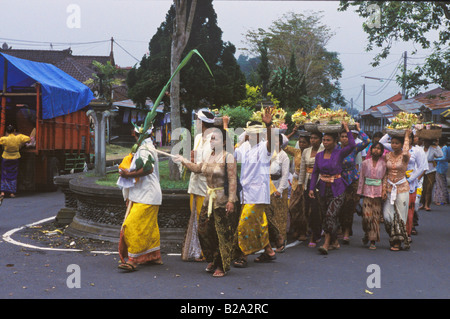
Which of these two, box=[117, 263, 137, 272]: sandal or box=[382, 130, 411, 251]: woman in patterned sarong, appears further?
box=[382, 130, 411, 251]: woman in patterned sarong

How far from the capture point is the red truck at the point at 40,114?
1415 centimetres

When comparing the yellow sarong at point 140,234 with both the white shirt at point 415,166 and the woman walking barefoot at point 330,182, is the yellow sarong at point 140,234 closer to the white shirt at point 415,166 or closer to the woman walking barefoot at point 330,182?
the woman walking barefoot at point 330,182

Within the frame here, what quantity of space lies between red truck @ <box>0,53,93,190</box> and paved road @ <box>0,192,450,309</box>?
23.1 ft

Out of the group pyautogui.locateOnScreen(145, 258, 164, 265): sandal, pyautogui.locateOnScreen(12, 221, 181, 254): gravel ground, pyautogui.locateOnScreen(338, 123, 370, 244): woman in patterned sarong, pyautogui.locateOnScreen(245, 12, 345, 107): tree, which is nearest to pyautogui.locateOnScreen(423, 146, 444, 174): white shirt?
pyautogui.locateOnScreen(338, 123, 370, 244): woman in patterned sarong

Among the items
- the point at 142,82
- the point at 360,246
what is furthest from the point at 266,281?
the point at 142,82

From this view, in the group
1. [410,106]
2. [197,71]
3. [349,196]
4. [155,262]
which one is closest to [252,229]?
[155,262]

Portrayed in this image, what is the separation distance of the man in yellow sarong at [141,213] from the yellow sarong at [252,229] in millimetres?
1091

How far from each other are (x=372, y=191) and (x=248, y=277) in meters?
2.96

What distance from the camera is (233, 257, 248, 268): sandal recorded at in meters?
6.72

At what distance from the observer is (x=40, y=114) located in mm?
14039

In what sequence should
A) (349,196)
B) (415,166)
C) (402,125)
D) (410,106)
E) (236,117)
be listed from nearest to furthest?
(402,125) → (349,196) → (415,166) → (236,117) → (410,106)

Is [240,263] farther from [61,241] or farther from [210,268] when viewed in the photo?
[61,241]

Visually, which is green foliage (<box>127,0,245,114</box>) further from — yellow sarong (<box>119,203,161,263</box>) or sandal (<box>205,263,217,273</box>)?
sandal (<box>205,263,217,273</box>)
